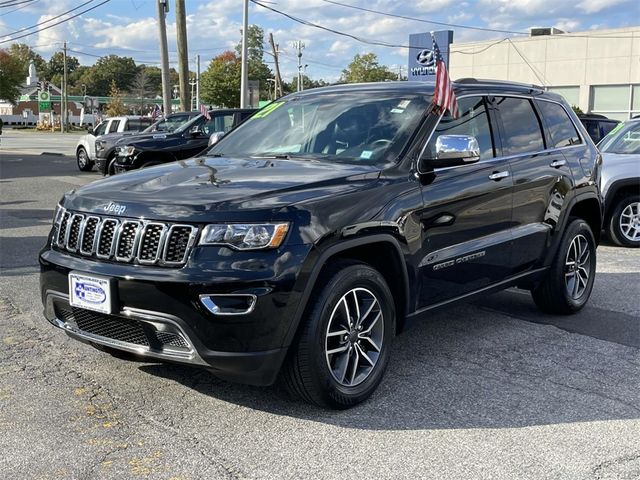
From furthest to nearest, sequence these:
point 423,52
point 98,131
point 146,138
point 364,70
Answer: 1. point 364,70
2. point 423,52
3. point 98,131
4. point 146,138

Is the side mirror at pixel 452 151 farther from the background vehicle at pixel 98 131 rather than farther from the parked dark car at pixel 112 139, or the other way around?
the background vehicle at pixel 98 131

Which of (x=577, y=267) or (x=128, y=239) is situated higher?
(x=128, y=239)

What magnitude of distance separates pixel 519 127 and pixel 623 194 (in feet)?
15.7

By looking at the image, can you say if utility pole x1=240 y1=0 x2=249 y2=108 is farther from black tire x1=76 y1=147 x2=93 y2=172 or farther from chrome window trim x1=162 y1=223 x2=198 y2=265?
chrome window trim x1=162 y1=223 x2=198 y2=265

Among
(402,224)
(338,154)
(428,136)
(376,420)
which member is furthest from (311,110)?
(376,420)

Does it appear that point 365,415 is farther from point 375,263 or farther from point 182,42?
point 182,42

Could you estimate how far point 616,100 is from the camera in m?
38.9

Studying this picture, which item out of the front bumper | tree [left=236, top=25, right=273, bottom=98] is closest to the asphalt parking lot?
the front bumper

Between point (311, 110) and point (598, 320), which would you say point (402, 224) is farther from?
point (598, 320)

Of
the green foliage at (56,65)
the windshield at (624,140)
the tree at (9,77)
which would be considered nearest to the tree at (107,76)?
the green foliage at (56,65)

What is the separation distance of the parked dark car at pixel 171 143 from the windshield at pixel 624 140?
7266 millimetres

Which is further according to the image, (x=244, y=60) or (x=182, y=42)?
(x=244, y=60)

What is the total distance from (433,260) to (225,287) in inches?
60.3

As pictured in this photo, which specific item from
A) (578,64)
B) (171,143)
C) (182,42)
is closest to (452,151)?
(171,143)
